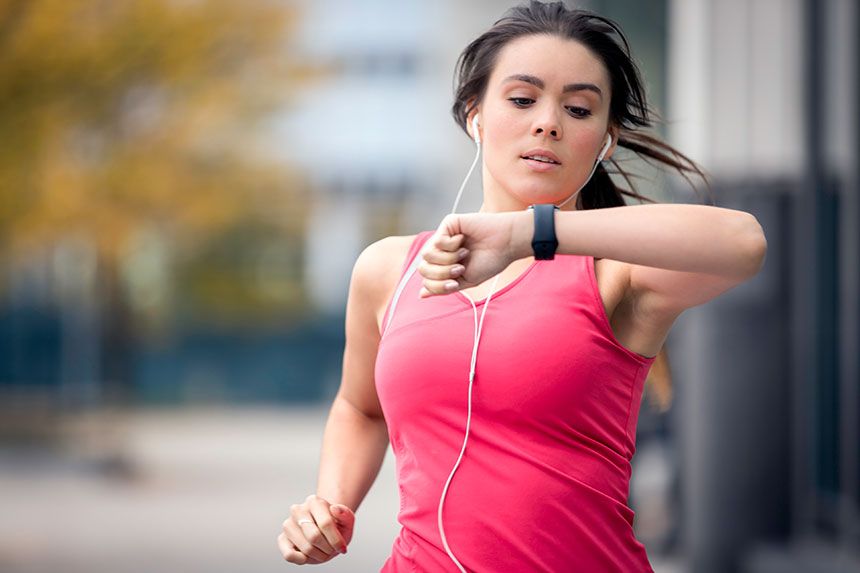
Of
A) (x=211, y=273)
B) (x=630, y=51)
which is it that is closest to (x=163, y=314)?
(x=211, y=273)

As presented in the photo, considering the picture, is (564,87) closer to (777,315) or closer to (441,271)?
(441,271)

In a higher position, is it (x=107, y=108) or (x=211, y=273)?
(x=107, y=108)

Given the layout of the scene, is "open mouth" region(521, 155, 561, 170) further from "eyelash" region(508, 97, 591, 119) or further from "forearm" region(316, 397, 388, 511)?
"forearm" region(316, 397, 388, 511)

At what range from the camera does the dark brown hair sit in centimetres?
223

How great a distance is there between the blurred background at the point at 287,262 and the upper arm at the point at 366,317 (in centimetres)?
43

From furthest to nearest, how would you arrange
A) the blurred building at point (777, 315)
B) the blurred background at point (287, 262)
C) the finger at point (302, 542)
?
the blurred background at point (287, 262) → the blurred building at point (777, 315) → the finger at point (302, 542)

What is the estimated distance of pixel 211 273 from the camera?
29.3 m

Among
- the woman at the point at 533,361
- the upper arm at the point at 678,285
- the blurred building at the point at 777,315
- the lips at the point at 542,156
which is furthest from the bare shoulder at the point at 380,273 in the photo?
the blurred building at the point at 777,315

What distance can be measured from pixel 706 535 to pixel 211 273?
75.7 ft

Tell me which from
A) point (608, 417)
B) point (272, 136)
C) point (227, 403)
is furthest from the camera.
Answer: point (227, 403)

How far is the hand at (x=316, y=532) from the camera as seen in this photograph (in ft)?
7.21

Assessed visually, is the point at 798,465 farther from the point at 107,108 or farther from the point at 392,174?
the point at 392,174

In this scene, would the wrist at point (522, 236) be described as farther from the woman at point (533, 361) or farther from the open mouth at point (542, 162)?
the open mouth at point (542, 162)

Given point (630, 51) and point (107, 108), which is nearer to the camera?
A: point (630, 51)
